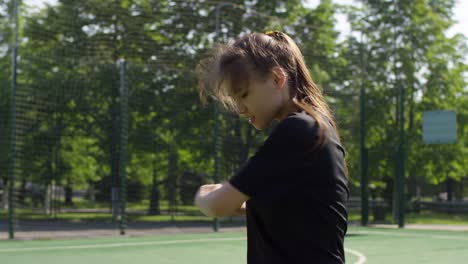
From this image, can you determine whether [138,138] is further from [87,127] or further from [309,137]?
[309,137]

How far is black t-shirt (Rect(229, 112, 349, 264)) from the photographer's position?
147cm

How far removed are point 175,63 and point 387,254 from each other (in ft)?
27.8

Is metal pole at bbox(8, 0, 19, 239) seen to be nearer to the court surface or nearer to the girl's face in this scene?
the court surface

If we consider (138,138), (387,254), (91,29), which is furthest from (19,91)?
(387,254)

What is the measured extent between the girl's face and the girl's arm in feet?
0.64

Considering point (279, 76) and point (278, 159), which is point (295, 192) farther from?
point (279, 76)

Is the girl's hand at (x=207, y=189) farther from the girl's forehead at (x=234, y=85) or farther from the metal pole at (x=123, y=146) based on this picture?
the metal pole at (x=123, y=146)

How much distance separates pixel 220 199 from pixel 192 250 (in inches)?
336

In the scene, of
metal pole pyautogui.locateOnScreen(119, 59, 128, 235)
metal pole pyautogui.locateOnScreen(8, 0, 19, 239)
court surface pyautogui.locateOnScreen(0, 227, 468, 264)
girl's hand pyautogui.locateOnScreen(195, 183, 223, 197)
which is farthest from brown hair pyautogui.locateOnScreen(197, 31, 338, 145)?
metal pole pyautogui.locateOnScreen(119, 59, 128, 235)

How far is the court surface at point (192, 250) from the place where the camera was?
345 inches

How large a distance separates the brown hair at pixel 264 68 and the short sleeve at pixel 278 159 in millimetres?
55

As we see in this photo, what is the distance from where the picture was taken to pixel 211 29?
15.4 meters

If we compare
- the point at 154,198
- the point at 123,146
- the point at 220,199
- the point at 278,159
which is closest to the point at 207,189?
the point at 220,199

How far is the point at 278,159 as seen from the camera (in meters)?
1.46
